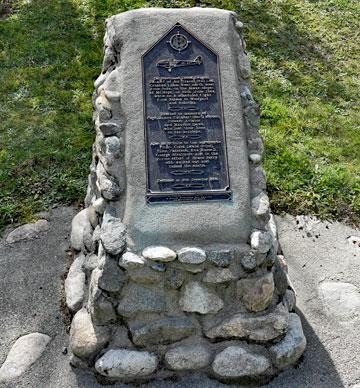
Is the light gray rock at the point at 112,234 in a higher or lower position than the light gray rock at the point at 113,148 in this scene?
lower

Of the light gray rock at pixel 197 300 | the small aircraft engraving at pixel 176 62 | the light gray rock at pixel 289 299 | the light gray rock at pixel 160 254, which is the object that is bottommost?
the light gray rock at pixel 289 299

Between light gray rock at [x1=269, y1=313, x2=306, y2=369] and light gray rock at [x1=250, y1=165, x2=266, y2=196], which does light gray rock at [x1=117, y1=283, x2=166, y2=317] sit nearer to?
light gray rock at [x1=269, y1=313, x2=306, y2=369]

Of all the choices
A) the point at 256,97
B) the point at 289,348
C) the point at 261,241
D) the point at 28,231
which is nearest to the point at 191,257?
the point at 261,241

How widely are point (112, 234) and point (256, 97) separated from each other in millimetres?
4251

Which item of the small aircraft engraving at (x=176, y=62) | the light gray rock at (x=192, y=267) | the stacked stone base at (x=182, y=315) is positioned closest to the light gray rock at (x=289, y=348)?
the stacked stone base at (x=182, y=315)

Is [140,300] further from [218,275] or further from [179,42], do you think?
[179,42]

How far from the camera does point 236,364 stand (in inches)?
152

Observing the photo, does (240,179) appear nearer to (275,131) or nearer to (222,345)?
(222,345)

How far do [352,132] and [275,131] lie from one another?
1.09 m

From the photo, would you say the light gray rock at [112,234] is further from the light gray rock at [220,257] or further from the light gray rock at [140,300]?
the light gray rock at [220,257]

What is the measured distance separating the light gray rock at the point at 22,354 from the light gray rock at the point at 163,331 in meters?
0.86

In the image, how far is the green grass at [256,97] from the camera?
5.80 m

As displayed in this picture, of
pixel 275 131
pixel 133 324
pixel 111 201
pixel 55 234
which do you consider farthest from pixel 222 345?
pixel 275 131

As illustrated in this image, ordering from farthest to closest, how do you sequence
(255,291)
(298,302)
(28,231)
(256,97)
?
(256,97) < (28,231) < (298,302) < (255,291)
